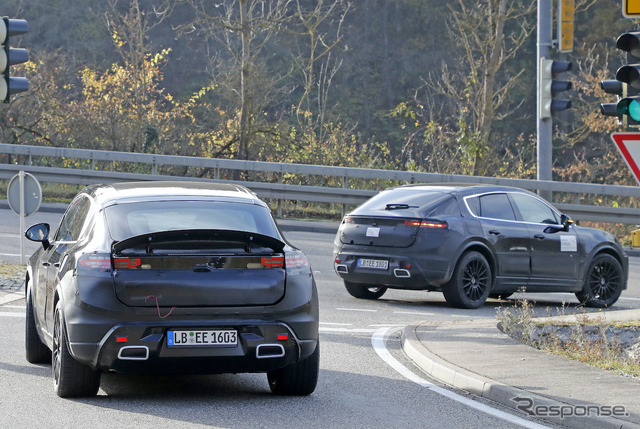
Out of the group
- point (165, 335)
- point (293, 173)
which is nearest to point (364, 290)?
point (165, 335)

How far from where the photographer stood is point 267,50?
58.8 metres

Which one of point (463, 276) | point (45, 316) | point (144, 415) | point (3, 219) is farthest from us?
point (3, 219)

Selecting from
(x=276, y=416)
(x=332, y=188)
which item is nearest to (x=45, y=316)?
(x=276, y=416)

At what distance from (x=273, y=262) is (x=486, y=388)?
6.10 feet

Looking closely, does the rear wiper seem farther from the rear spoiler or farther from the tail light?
the rear spoiler

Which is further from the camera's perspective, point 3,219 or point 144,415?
point 3,219

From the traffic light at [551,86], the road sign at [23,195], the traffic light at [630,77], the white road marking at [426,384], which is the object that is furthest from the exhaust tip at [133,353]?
the traffic light at [551,86]

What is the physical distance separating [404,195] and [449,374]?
222 inches

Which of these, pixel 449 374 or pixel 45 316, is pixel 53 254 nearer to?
pixel 45 316

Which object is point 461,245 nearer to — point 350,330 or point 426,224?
point 426,224

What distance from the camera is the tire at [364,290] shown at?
14.4m

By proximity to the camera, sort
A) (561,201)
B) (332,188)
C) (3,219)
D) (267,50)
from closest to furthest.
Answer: (3,219) → (332,188) → (561,201) → (267,50)

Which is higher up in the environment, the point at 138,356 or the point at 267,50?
the point at 267,50

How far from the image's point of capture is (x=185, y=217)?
773cm
